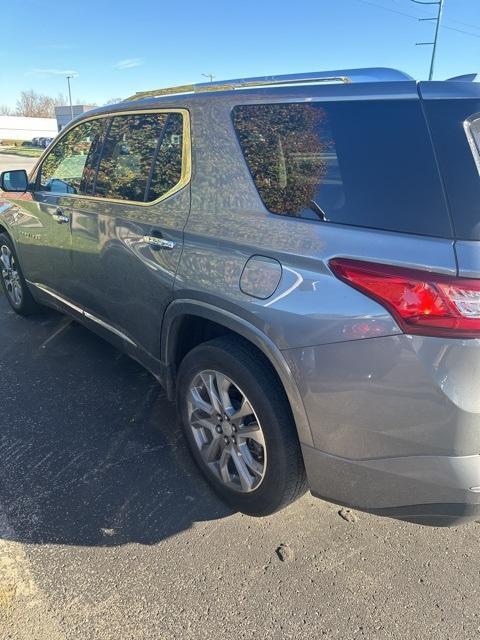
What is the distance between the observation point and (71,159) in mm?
3738

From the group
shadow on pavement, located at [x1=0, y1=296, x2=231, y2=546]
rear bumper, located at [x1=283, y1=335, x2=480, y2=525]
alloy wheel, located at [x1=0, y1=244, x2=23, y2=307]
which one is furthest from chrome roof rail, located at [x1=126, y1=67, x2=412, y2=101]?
alloy wheel, located at [x1=0, y1=244, x2=23, y2=307]

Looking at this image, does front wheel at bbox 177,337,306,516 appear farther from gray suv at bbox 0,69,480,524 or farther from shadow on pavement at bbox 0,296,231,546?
shadow on pavement at bbox 0,296,231,546

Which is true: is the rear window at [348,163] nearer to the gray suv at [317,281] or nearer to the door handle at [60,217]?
the gray suv at [317,281]

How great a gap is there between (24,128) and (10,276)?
87.9 metres

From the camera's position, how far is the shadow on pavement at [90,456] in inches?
93.0

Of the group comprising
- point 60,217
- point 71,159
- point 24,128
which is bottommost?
point 60,217

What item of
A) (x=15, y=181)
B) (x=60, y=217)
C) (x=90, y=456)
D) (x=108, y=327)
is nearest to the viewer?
(x=90, y=456)

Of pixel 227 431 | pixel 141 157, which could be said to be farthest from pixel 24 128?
pixel 227 431

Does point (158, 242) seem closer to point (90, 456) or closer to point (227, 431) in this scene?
point (227, 431)

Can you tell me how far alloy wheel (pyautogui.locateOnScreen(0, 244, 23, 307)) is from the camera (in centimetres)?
477

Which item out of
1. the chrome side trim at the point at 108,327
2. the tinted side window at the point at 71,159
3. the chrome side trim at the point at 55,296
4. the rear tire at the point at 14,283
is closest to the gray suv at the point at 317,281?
the chrome side trim at the point at 108,327

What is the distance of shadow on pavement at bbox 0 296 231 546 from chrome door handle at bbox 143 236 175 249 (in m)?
1.18

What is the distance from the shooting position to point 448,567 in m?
2.16

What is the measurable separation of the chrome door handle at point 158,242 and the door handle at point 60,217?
3.82 feet
